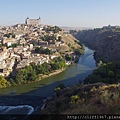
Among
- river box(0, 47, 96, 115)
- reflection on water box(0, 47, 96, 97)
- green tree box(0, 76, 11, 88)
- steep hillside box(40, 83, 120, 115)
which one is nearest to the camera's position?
steep hillside box(40, 83, 120, 115)

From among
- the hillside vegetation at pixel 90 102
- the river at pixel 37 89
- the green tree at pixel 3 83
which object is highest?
the hillside vegetation at pixel 90 102

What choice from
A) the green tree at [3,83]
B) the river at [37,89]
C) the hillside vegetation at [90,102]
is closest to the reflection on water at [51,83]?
the river at [37,89]

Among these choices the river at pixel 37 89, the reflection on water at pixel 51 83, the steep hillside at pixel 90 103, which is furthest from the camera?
the reflection on water at pixel 51 83

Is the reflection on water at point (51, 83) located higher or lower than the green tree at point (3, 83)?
lower

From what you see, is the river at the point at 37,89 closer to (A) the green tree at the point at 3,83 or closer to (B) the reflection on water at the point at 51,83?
(B) the reflection on water at the point at 51,83

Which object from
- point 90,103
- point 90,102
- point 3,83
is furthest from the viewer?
point 3,83

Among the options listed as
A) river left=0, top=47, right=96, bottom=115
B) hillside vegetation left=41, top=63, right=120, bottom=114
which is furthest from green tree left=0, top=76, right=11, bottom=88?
hillside vegetation left=41, top=63, right=120, bottom=114

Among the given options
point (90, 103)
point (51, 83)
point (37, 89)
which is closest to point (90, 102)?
point (90, 103)

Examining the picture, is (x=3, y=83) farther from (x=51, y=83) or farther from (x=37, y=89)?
(x=51, y=83)

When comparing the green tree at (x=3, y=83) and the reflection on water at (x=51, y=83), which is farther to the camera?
the green tree at (x=3, y=83)

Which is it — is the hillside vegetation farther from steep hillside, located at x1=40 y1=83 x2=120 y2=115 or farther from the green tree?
the green tree

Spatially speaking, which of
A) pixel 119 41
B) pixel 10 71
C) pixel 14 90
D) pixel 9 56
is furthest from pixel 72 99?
pixel 119 41

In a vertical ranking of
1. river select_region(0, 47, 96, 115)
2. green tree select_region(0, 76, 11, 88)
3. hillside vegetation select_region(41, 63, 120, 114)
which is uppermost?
hillside vegetation select_region(41, 63, 120, 114)
